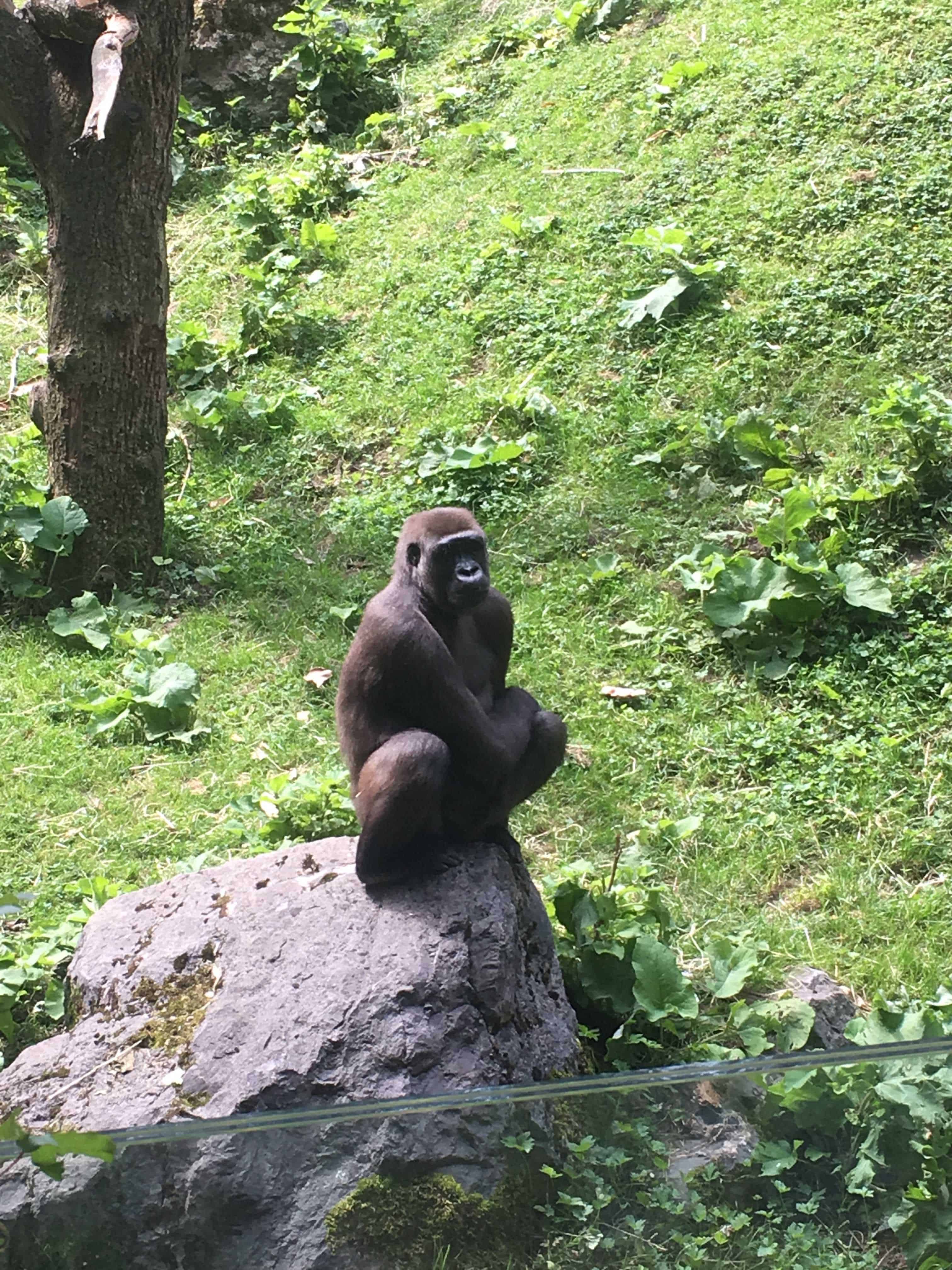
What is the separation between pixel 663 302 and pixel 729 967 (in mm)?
5472

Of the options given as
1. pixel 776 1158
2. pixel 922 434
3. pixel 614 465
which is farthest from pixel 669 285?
pixel 776 1158

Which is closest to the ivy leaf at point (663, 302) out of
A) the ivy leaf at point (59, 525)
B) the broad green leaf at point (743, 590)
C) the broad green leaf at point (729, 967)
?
the broad green leaf at point (743, 590)

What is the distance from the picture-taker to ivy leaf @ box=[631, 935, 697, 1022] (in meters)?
4.59

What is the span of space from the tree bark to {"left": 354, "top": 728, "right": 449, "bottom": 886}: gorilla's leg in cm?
426

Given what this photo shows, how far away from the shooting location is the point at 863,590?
21.7ft

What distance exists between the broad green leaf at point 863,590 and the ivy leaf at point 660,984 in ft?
8.71

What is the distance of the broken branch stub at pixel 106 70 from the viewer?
690 centimetres

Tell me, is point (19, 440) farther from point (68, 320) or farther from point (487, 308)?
point (487, 308)

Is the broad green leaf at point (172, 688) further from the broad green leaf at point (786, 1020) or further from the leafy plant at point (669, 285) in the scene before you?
the leafy plant at point (669, 285)

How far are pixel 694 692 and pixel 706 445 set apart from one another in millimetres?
2063

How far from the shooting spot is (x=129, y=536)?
8141 millimetres

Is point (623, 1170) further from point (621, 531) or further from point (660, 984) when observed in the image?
point (621, 531)

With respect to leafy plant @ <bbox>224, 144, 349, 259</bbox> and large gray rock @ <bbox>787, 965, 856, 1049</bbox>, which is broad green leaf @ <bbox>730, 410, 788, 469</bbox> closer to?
large gray rock @ <bbox>787, 965, 856, 1049</bbox>

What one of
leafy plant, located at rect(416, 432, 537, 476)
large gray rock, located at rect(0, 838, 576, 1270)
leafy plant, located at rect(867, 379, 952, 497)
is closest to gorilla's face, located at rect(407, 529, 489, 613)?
large gray rock, located at rect(0, 838, 576, 1270)
